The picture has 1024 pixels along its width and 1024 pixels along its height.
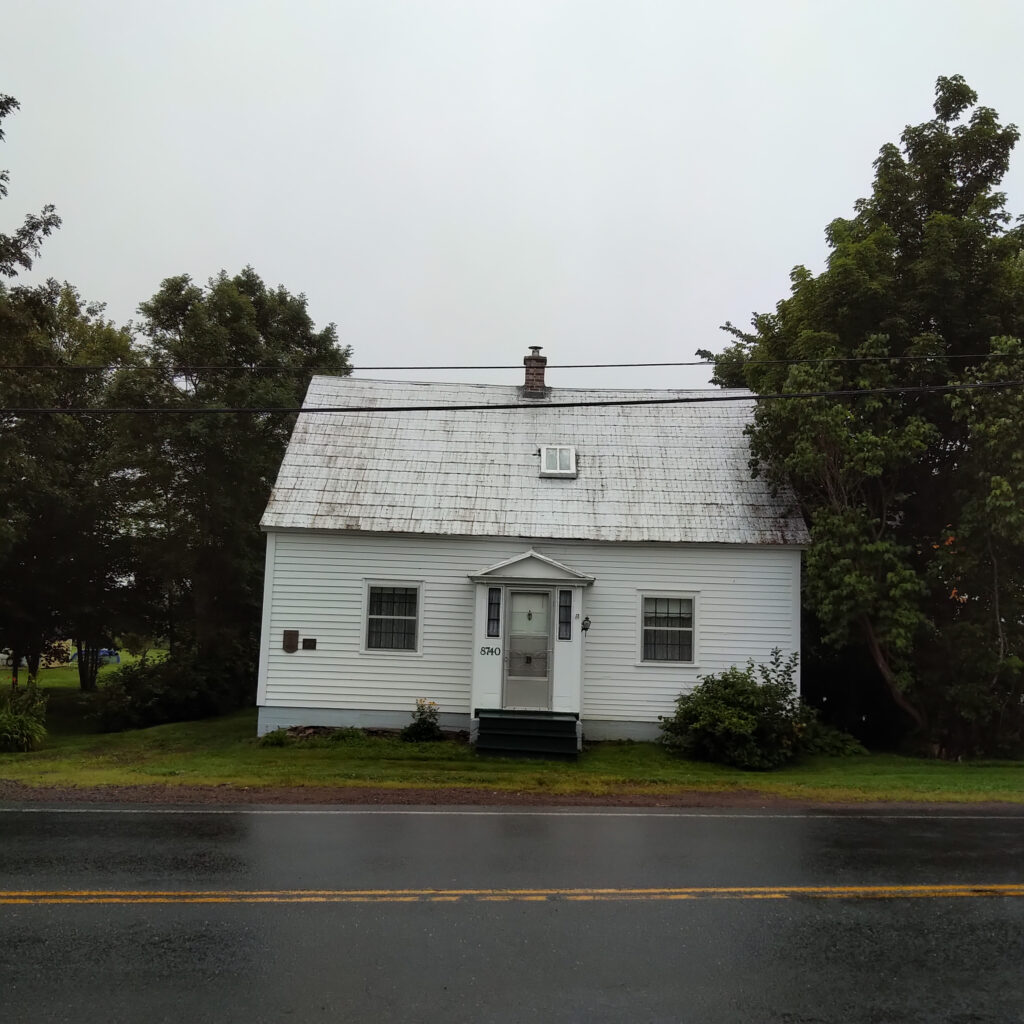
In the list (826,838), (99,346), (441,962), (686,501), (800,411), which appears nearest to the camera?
(441,962)

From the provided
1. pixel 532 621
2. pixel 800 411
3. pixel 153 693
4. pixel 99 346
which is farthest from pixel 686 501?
pixel 99 346

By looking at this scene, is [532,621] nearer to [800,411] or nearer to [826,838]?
[800,411]

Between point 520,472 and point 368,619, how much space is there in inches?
165

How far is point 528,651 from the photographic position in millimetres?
15750

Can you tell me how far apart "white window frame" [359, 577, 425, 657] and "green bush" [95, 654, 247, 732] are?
7564mm

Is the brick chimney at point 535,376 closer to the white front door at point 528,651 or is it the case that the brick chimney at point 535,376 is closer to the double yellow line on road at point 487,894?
the white front door at point 528,651

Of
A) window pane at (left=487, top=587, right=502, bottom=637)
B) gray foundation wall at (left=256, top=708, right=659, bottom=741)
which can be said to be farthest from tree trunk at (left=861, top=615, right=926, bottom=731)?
window pane at (left=487, top=587, right=502, bottom=637)

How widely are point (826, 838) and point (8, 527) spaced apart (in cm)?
1728

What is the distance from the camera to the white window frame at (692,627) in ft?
52.9

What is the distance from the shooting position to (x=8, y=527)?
18688mm

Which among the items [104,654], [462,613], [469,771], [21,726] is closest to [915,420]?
[462,613]

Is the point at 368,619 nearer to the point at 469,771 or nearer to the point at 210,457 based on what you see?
the point at 469,771

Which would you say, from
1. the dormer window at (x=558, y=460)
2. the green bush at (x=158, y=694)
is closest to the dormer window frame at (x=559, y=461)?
the dormer window at (x=558, y=460)

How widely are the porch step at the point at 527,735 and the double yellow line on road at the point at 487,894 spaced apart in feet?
25.0
